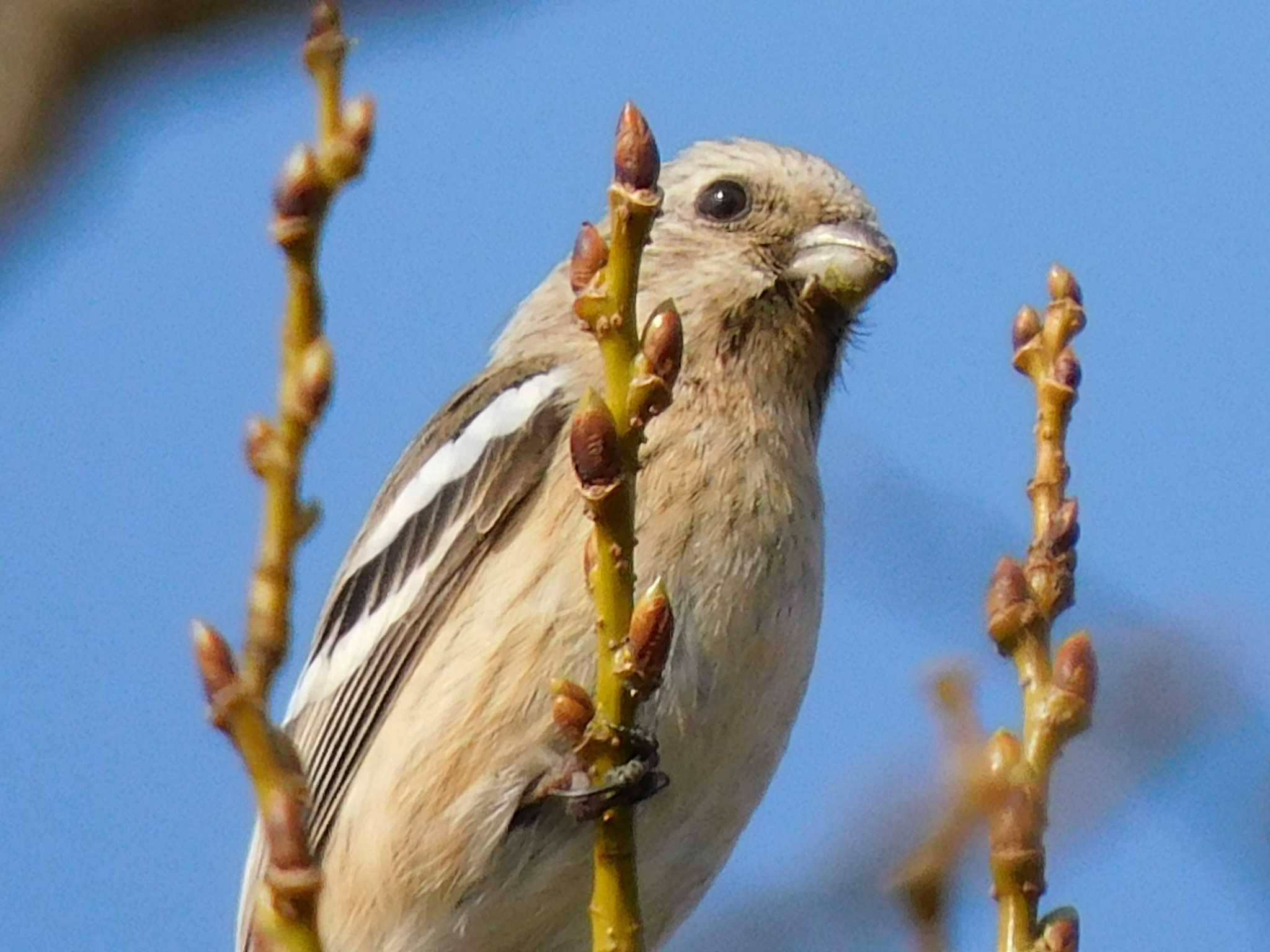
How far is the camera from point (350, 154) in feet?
6.40

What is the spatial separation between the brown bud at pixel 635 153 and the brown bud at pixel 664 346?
147 millimetres

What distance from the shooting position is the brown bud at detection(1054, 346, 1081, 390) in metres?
2.56

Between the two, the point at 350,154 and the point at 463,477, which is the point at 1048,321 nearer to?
the point at 350,154

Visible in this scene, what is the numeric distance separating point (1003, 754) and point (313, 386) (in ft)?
3.23

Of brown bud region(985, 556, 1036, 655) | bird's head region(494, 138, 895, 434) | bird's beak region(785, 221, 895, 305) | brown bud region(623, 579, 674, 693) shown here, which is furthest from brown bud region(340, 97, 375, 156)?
bird's beak region(785, 221, 895, 305)

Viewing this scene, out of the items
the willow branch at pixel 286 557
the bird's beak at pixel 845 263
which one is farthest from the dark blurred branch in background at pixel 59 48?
the bird's beak at pixel 845 263

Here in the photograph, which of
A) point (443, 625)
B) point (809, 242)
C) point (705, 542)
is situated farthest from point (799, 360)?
point (443, 625)

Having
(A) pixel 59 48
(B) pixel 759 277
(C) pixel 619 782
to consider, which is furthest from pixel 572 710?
(B) pixel 759 277

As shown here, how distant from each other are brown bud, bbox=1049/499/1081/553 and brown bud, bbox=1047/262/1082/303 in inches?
13.7

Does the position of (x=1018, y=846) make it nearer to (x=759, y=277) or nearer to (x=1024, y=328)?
(x=1024, y=328)

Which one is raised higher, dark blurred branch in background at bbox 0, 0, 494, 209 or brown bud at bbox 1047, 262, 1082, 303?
dark blurred branch in background at bbox 0, 0, 494, 209

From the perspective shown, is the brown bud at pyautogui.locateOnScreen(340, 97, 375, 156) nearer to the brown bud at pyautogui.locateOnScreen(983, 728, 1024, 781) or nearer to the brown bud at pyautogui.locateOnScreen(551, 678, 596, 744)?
the brown bud at pyautogui.locateOnScreen(551, 678, 596, 744)

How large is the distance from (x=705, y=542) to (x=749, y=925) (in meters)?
0.74

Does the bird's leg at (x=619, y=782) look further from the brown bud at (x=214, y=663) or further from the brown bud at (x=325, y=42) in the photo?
the brown bud at (x=325, y=42)
